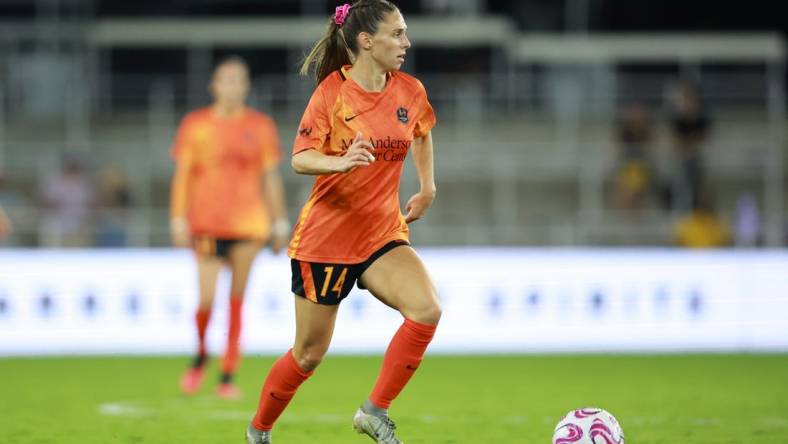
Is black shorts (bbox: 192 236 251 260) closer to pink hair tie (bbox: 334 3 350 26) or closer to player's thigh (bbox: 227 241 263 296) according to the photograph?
player's thigh (bbox: 227 241 263 296)

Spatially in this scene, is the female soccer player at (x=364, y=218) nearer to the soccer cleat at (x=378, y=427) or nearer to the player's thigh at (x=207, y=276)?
the soccer cleat at (x=378, y=427)

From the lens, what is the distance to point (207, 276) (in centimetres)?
984

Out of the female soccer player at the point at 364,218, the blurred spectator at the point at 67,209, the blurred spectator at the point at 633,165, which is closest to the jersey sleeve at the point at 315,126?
the female soccer player at the point at 364,218

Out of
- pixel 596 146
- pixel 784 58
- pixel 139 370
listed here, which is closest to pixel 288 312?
pixel 139 370

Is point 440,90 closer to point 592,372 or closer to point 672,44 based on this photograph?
point 672,44

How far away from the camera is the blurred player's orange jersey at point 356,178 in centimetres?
602

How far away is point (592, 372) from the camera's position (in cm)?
1204

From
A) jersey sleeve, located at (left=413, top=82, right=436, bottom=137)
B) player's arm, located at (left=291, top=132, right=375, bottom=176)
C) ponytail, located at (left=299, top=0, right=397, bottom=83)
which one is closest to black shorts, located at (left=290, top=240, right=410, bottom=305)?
player's arm, located at (left=291, top=132, right=375, bottom=176)

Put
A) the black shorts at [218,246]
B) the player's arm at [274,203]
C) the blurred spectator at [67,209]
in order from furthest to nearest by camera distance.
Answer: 1. the blurred spectator at [67,209]
2. the player's arm at [274,203]
3. the black shorts at [218,246]

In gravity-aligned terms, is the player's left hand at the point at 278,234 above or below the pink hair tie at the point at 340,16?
below

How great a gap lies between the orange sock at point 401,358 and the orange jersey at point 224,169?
3.96m

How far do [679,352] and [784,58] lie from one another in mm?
9872

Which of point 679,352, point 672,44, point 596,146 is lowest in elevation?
point 679,352

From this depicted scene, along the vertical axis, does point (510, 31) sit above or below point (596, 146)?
above
